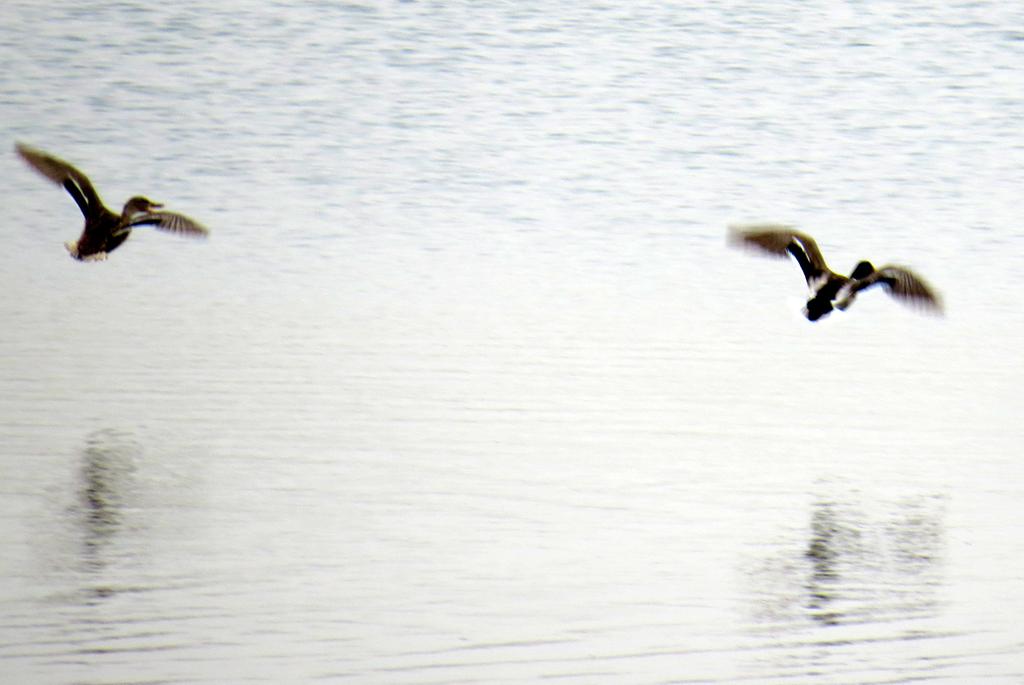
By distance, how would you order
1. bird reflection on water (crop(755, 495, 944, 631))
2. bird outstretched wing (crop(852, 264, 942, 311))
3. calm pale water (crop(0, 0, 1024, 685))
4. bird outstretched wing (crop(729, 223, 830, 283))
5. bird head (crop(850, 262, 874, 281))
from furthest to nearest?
1. bird outstretched wing (crop(729, 223, 830, 283))
2. bird head (crop(850, 262, 874, 281))
3. bird outstretched wing (crop(852, 264, 942, 311))
4. bird reflection on water (crop(755, 495, 944, 631))
5. calm pale water (crop(0, 0, 1024, 685))

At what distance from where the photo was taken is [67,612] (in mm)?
7566

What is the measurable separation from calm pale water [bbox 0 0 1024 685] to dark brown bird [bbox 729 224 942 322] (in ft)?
1.93

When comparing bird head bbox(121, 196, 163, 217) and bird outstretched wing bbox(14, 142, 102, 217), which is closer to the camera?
bird head bbox(121, 196, 163, 217)

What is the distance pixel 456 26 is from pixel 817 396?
60.2 feet

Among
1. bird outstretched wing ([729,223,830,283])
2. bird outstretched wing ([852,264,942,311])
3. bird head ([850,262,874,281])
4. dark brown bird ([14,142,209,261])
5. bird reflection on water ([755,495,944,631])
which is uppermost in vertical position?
dark brown bird ([14,142,209,261])

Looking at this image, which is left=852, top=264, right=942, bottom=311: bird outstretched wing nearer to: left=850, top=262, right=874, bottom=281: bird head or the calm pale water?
left=850, top=262, right=874, bottom=281: bird head

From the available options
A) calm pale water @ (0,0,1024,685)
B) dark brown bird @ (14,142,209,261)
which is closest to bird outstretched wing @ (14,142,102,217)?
dark brown bird @ (14,142,209,261)

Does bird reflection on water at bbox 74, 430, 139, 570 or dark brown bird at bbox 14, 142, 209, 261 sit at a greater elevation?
dark brown bird at bbox 14, 142, 209, 261

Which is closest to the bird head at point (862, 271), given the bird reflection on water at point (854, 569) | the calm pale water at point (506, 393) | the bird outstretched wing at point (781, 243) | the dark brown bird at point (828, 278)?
the dark brown bird at point (828, 278)

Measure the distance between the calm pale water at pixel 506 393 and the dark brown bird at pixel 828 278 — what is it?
23.1 inches

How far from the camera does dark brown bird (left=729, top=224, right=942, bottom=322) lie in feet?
36.3

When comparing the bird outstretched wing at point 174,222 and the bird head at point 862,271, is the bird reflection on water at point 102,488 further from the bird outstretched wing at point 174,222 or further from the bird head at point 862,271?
the bird head at point 862,271

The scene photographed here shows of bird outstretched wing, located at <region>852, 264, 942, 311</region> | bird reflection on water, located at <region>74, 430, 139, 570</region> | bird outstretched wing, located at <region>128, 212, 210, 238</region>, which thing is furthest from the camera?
bird outstretched wing, located at <region>128, 212, 210, 238</region>

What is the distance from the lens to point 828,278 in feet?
37.1
